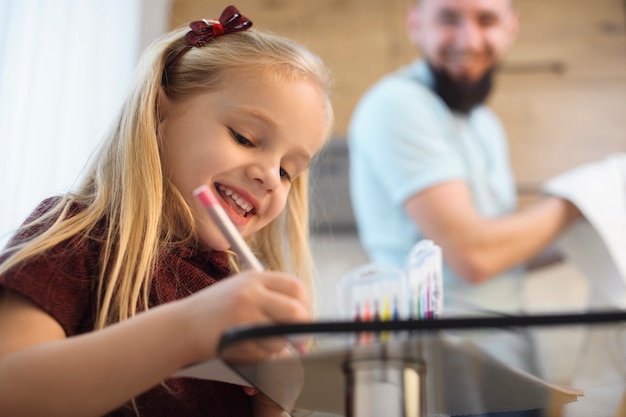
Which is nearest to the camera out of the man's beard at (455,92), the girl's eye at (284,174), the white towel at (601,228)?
the girl's eye at (284,174)

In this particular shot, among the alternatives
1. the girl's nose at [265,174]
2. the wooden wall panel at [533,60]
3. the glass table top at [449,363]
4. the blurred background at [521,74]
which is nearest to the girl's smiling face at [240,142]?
the girl's nose at [265,174]

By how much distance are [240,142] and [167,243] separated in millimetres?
108

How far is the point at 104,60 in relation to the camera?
5.08 ft

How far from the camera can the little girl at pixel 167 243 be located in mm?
437

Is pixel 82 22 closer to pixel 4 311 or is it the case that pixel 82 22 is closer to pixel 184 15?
pixel 184 15

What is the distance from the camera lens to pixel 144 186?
0.63 meters

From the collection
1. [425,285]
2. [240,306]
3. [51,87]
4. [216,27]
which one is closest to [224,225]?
[240,306]

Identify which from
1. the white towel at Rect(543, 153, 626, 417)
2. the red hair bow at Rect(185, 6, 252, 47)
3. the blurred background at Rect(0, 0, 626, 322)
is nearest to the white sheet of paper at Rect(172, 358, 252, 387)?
the red hair bow at Rect(185, 6, 252, 47)

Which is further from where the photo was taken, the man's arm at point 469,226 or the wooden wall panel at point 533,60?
the wooden wall panel at point 533,60

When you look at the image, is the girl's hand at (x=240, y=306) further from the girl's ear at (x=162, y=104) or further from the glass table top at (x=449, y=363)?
the girl's ear at (x=162, y=104)

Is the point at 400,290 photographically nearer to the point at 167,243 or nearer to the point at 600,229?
the point at 167,243

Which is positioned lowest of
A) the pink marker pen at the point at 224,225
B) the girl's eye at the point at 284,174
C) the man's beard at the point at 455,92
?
the pink marker pen at the point at 224,225

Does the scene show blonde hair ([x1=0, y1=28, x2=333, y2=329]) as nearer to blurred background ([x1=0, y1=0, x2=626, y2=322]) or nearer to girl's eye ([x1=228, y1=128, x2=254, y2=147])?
girl's eye ([x1=228, y1=128, x2=254, y2=147])

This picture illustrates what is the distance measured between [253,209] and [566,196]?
0.69 meters
